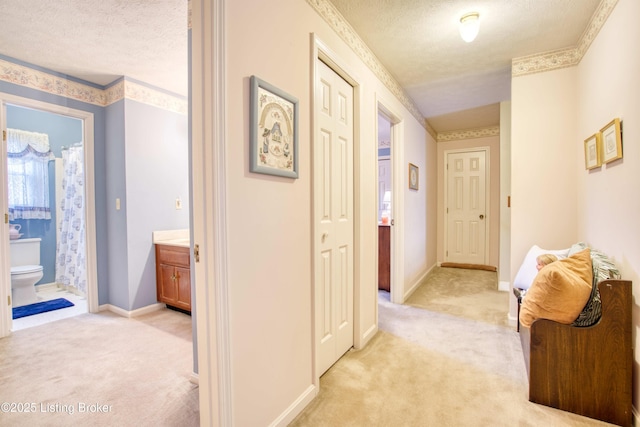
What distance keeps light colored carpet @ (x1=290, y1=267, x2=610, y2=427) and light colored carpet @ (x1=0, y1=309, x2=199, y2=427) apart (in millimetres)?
842

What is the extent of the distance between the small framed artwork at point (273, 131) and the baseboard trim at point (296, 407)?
1173 mm

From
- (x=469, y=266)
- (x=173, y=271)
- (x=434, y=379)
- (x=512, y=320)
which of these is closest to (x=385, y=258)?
(x=512, y=320)

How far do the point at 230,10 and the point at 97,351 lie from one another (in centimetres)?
254

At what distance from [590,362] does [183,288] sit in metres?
3.04

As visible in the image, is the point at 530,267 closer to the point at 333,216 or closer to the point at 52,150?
the point at 333,216

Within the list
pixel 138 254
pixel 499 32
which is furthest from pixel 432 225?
pixel 138 254

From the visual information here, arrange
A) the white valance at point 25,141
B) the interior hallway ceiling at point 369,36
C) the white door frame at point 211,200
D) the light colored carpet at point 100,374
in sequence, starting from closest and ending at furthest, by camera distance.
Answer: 1. the white door frame at point 211,200
2. the light colored carpet at point 100,374
3. the interior hallway ceiling at point 369,36
4. the white valance at point 25,141

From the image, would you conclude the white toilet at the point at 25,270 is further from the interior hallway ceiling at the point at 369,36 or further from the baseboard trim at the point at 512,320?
the baseboard trim at the point at 512,320

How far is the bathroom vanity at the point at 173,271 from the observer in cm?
290

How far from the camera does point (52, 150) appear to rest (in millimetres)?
4078

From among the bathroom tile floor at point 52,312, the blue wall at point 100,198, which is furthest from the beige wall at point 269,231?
the bathroom tile floor at point 52,312

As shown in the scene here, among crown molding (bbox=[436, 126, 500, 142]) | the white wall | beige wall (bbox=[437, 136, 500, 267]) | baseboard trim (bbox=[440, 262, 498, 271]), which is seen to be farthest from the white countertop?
beige wall (bbox=[437, 136, 500, 267])

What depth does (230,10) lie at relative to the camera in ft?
3.90

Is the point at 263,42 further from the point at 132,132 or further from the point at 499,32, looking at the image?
the point at 132,132
